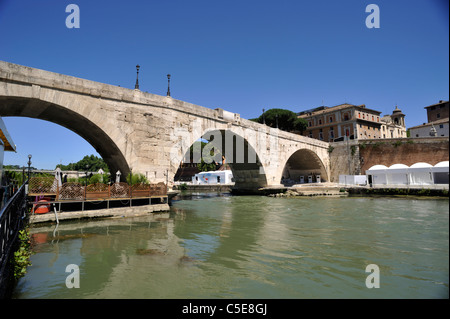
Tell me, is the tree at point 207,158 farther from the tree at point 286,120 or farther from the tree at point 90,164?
the tree at point 90,164

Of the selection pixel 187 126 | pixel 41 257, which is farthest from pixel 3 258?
pixel 187 126

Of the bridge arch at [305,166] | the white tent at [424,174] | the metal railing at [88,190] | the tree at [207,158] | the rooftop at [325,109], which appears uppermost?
the rooftop at [325,109]

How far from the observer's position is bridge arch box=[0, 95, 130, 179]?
10859mm

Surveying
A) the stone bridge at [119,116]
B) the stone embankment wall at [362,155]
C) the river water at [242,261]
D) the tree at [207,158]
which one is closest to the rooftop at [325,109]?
the stone embankment wall at [362,155]

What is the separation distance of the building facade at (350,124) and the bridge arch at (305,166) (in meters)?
11.1

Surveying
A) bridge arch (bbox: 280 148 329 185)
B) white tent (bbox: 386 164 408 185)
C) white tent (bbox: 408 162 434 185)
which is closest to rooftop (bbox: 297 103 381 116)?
bridge arch (bbox: 280 148 329 185)

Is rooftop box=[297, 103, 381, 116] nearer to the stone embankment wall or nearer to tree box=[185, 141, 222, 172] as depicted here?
the stone embankment wall

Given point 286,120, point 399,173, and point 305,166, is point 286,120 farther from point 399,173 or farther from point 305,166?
point 399,173

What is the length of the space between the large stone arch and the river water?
10.9 metres

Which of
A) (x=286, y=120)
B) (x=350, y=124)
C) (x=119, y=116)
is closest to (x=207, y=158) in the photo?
(x=286, y=120)

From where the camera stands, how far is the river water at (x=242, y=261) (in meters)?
4.01

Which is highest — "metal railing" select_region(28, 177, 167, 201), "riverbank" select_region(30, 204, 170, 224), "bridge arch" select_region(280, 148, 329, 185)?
"bridge arch" select_region(280, 148, 329, 185)

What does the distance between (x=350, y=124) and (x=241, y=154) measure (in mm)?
29685

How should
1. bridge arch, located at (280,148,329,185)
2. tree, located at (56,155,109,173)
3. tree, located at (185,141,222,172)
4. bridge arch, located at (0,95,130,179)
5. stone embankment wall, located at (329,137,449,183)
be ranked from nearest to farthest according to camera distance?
1. bridge arch, located at (0,95,130,179)
2. stone embankment wall, located at (329,137,449,183)
3. bridge arch, located at (280,148,329,185)
4. tree, located at (185,141,222,172)
5. tree, located at (56,155,109,173)
